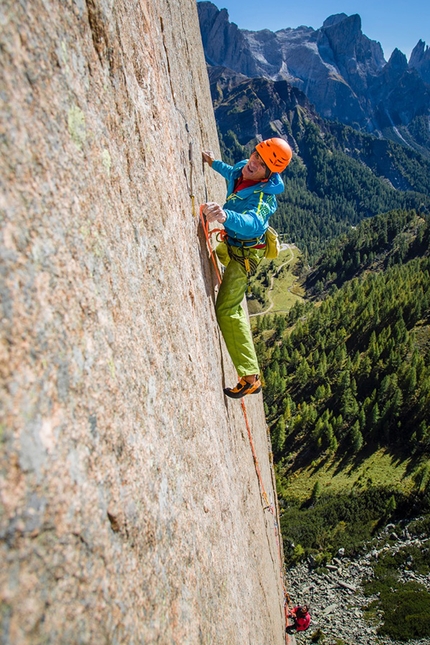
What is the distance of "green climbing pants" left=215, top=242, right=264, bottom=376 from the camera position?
505 cm

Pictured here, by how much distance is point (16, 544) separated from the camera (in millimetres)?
1274

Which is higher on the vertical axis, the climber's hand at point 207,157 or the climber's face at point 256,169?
the climber's hand at point 207,157

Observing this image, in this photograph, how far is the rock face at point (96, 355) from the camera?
1.41 metres

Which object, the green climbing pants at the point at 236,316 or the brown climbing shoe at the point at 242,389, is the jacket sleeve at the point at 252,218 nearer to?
the green climbing pants at the point at 236,316

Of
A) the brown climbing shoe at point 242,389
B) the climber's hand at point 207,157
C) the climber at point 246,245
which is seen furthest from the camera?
the climber's hand at point 207,157

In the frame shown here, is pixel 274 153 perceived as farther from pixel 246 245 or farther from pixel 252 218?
Result: pixel 246 245

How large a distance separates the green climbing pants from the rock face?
1243 mm

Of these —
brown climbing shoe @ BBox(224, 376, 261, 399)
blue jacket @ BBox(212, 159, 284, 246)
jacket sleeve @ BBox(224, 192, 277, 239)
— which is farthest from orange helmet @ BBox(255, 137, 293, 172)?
brown climbing shoe @ BBox(224, 376, 261, 399)

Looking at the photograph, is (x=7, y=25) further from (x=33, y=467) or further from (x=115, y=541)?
(x=115, y=541)

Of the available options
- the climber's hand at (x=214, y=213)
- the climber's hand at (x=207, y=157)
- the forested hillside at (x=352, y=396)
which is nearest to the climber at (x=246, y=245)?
Result: the climber's hand at (x=214, y=213)

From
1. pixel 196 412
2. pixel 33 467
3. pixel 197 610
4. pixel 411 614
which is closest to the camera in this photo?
pixel 33 467

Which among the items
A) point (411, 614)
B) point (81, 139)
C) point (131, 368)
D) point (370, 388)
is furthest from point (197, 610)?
point (370, 388)

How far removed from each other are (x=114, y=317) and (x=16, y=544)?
1.19m

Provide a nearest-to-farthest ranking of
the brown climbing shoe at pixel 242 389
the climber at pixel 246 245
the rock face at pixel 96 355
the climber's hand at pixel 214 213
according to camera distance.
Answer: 1. the rock face at pixel 96 355
2. the climber's hand at pixel 214 213
3. the climber at pixel 246 245
4. the brown climbing shoe at pixel 242 389
